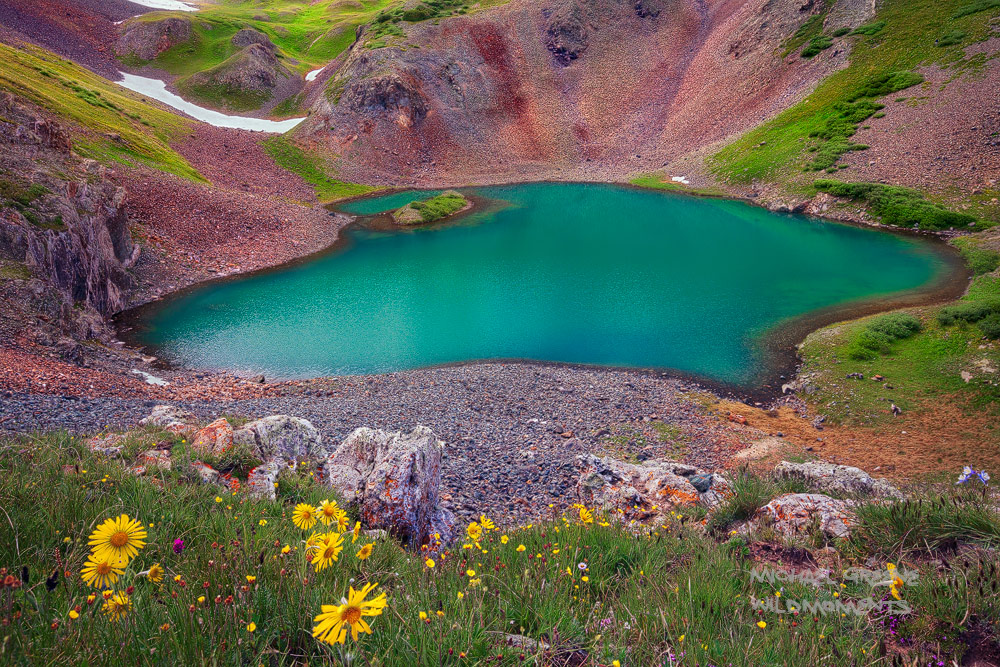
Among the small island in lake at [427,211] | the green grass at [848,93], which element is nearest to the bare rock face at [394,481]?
the small island in lake at [427,211]

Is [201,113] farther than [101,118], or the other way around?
[201,113]

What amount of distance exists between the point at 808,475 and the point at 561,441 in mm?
7210

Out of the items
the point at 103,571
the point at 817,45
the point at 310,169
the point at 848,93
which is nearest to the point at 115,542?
the point at 103,571

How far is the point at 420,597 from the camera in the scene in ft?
9.55

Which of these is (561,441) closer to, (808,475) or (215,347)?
(808,475)

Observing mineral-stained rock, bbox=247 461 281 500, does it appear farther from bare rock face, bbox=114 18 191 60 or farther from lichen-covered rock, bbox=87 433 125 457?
bare rock face, bbox=114 18 191 60

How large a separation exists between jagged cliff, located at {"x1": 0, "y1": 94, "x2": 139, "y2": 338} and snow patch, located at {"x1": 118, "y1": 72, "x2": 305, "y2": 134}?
5020 cm

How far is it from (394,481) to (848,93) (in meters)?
64.8

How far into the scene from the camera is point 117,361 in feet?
64.1

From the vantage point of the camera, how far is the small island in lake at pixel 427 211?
1825 inches

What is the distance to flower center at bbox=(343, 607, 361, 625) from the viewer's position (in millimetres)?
1958

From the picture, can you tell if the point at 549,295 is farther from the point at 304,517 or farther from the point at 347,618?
the point at 347,618

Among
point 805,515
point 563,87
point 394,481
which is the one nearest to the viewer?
point 805,515

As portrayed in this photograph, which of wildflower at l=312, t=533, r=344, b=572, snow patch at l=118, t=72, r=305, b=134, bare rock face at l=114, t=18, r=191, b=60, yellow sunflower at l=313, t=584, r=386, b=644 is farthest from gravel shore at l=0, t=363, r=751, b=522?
bare rock face at l=114, t=18, r=191, b=60
